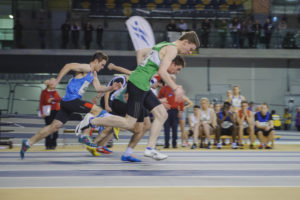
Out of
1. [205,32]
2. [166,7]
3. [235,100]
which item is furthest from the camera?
[166,7]

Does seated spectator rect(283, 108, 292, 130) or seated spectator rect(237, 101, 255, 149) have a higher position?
seated spectator rect(237, 101, 255, 149)

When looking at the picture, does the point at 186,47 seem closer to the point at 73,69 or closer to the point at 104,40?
the point at 73,69

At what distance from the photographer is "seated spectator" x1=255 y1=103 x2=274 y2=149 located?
32.1ft

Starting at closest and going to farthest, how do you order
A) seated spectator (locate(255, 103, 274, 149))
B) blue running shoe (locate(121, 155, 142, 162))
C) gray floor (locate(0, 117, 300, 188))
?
gray floor (locate(0, 117, 300, 188)) → blue running shoe (locate(121, 155, 142, 162)) → seated spectator (locate(255, 103, 274, 149))

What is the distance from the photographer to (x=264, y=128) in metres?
9.95

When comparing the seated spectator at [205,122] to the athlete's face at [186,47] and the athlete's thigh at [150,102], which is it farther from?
the athlete's face at [186,47]

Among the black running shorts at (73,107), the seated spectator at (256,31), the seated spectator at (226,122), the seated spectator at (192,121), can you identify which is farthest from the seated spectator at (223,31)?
the black running shorts at (73,107)

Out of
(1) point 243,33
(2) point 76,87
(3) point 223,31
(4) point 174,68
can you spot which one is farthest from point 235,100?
(1) point 243,33

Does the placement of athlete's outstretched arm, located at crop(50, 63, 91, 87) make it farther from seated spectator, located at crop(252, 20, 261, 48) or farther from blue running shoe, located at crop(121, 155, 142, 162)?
seated spectator, located at crop(252, 20, 261, 48)

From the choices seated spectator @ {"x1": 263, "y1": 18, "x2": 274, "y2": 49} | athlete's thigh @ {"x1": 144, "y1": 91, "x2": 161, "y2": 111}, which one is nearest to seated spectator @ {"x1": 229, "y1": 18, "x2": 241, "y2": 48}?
seated spectator @ {"x1": 263, "y1": 18, "x2": 274, "y2": 49}

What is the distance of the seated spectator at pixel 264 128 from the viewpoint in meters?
9.80

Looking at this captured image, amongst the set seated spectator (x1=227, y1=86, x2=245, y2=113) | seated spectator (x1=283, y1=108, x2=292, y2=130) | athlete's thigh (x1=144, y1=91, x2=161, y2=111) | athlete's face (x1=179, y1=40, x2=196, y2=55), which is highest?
athlete's face (x1=179, y1=40, x2=196, y2=55)

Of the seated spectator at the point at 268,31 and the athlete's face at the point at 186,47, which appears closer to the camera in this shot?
the athlete's face at the point at 186,47

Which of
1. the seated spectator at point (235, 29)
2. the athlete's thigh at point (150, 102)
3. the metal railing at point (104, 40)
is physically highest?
the seated spectator at point (235, 29)
